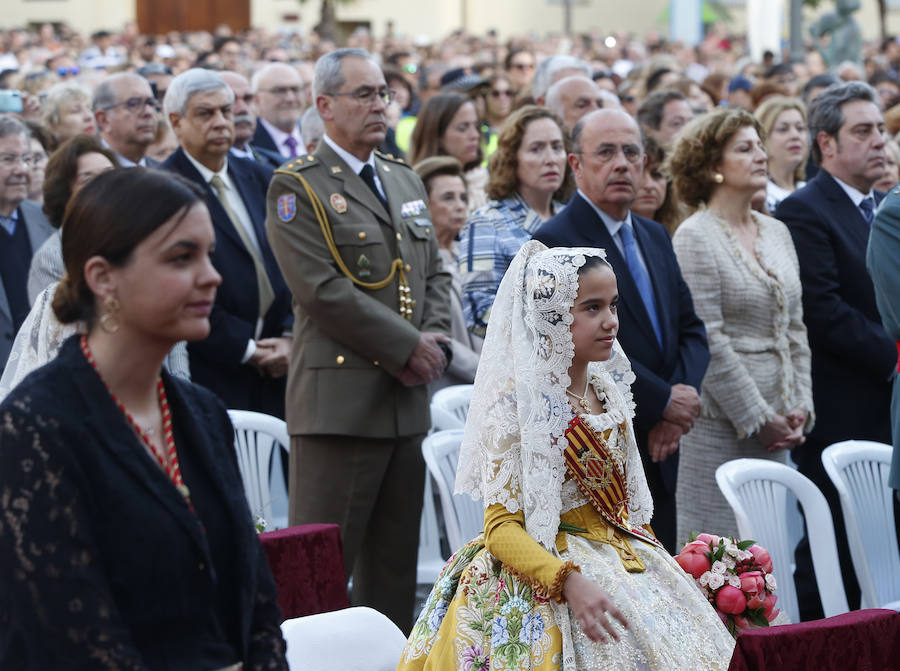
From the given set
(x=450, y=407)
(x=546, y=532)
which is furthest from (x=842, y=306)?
Result: (x=546, y=532)

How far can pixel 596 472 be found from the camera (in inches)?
125

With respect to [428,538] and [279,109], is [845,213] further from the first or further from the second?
[279,109]

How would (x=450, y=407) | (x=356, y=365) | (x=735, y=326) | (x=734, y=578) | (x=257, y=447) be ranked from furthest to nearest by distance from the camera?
1. (x=450, y=407)
2. (x=735, y=326)
3. (x=257, y=447)
4. (x=356, y=365)
5. (x=734, y=578)

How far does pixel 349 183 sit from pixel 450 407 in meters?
1.06

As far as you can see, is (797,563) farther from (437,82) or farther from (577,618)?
(437,82)

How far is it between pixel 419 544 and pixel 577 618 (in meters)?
2.05

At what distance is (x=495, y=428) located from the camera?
3.11m

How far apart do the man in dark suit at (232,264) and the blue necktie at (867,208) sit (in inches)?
91.9

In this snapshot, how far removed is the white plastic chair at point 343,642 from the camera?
2820 millimetres

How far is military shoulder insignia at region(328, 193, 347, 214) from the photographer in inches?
173

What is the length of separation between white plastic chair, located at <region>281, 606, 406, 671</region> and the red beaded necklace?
0.83 m

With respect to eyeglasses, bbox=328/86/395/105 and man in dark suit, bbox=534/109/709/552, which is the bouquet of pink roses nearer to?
man in dark suit, bbox=534/109/709/552

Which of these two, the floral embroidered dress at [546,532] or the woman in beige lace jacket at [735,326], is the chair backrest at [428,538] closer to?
the woman in beige lace jacket at [735,326]

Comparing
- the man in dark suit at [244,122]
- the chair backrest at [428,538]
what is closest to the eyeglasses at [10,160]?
the man in dark suit at [244,122]
